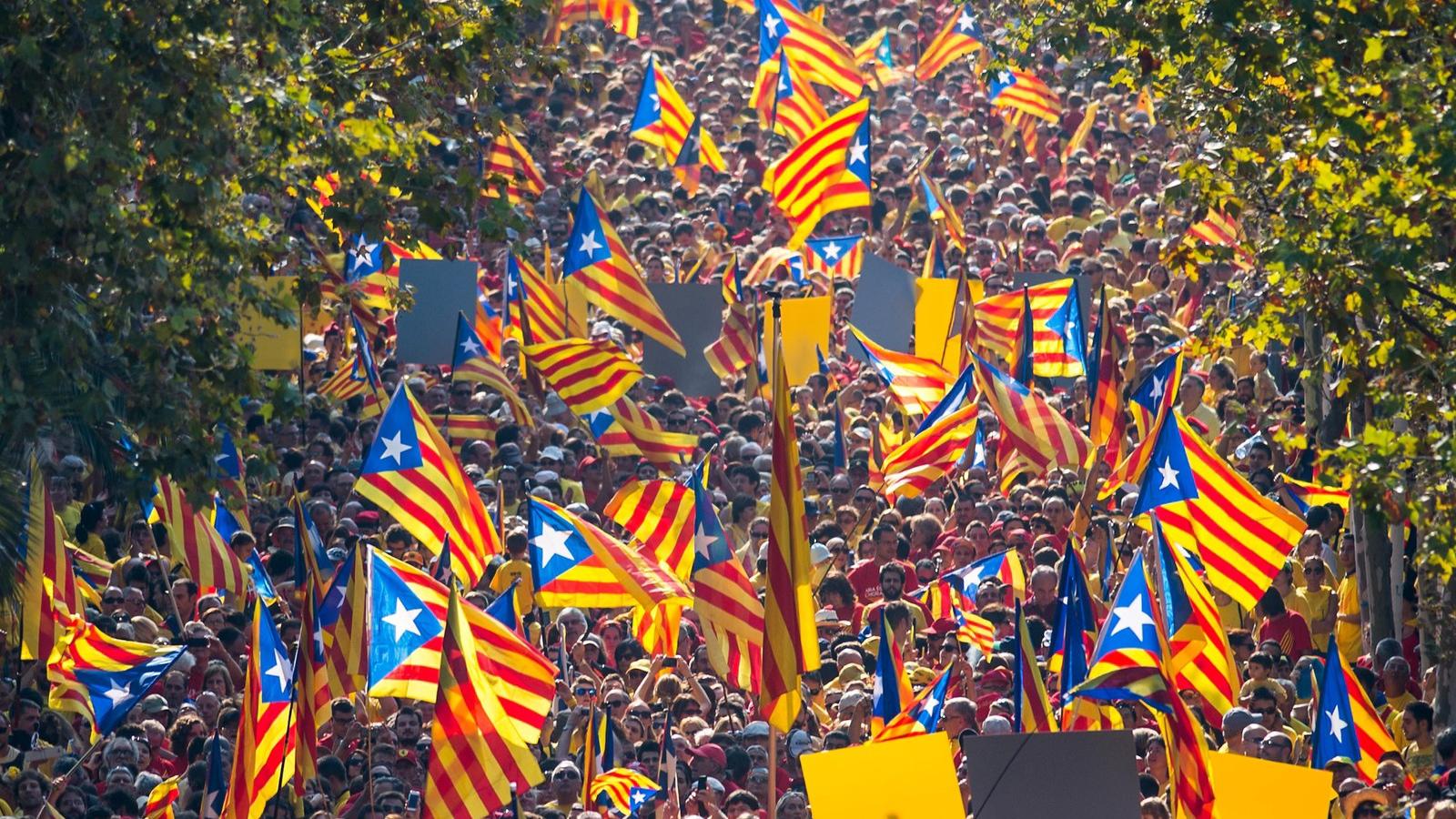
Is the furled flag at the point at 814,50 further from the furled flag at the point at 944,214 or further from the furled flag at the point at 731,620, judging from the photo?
the furled flag at the point at 731,620

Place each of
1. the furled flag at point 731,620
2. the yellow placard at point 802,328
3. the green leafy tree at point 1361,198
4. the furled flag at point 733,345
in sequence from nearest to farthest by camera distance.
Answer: the green leafy tree at point 1361,198 → the furled flag at point 731,620 → the yellow placard at point 802,328 → the furled flag at point 733,345

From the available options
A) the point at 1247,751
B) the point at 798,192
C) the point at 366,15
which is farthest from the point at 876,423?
the point at 1247,751

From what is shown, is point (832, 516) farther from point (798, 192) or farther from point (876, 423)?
point (798, 192)

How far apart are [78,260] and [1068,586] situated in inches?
214

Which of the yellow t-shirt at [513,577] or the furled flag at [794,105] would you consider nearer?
the yellow t-shirt at [513,577]

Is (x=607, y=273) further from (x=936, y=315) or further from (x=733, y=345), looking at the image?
(x=936, y=315)

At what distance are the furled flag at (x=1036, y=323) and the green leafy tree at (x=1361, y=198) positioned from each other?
4.12 m

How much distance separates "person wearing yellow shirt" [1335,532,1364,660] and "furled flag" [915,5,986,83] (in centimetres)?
1237

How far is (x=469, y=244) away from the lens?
2552 centimetres

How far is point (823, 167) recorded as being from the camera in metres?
23.1

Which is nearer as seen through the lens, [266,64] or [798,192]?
[266,64]

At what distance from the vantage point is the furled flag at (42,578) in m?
15.2

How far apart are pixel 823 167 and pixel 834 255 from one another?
0.92 meters

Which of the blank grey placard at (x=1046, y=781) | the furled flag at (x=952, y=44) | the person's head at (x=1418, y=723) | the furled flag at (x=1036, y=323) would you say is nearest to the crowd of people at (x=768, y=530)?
the person's head at (x=1418, y=723)
